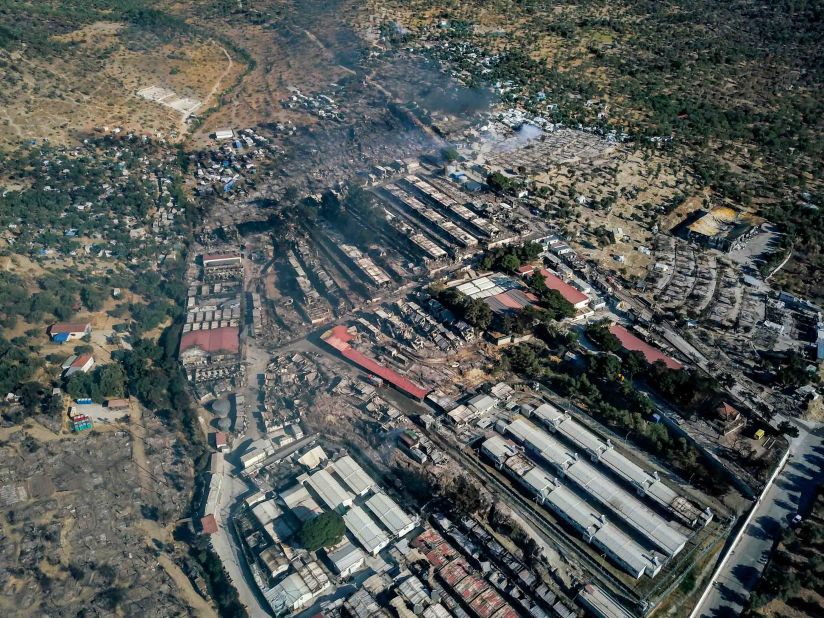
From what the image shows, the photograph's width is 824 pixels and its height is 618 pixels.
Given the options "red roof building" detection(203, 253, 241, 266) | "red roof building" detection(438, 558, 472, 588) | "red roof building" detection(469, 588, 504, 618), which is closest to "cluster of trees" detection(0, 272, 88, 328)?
"red roof building" detection(203, 253, 241, 266)

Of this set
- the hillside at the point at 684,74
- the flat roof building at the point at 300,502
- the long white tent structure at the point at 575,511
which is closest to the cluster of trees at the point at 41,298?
the flat roof building at the point at 300,502

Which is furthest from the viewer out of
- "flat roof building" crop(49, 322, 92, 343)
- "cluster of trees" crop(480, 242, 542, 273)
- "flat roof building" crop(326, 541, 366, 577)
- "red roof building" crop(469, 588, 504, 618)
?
"cluster of trees" crop(480, 242, 542, 273)

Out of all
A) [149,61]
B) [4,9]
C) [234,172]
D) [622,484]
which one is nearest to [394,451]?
[622,484]

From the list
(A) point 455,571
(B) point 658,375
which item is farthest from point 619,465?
(A) point 455,571

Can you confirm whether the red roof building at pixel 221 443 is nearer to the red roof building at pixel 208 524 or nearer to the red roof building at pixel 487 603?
the red roof building at pixel 208 524

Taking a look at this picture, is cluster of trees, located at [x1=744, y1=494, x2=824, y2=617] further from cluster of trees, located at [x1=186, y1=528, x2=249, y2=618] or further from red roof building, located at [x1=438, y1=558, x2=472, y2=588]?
cluster of trees, located at [x1=186, y1=528, x2=249, y2=618]

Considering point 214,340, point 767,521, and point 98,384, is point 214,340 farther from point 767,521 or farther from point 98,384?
point 767,521
